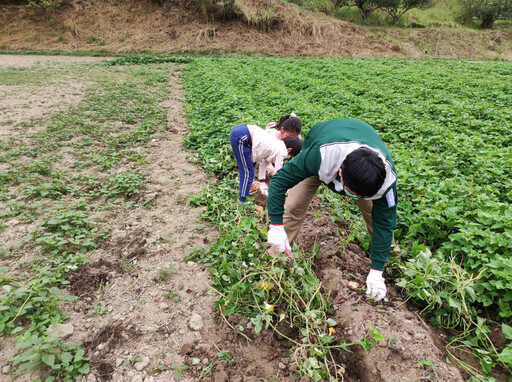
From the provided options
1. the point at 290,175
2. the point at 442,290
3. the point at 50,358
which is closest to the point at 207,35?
the point at 290,175

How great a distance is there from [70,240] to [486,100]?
10121 mm

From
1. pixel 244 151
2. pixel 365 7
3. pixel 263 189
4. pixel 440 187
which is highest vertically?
pixel 365 7

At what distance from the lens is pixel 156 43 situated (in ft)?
75.9

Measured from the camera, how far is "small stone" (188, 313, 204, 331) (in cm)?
224

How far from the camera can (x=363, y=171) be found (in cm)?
167

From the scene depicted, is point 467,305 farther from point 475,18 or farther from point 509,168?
point 475,18

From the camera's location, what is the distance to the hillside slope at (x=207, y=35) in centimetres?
2228

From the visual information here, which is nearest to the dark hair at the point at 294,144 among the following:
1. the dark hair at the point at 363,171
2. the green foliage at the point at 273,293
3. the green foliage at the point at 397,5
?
the green foliage at the point at 273,293

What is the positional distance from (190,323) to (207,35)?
85.6 ft

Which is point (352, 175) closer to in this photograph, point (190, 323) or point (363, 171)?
point (363, 171)

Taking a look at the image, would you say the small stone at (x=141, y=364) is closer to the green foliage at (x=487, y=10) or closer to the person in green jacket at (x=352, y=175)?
the person in green jacket at (x=352, y=175)

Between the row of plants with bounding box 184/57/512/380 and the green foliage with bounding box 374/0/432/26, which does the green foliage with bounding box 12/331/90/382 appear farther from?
the green foliage with bounding box 374/0/432/26

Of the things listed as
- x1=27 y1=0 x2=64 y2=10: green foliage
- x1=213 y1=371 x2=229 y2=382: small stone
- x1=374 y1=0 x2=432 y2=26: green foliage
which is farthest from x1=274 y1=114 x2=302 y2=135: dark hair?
x1=374 y1=0 x2=432 y2=26: green foliage

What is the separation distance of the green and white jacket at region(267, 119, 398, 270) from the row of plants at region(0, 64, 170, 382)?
1884mm
